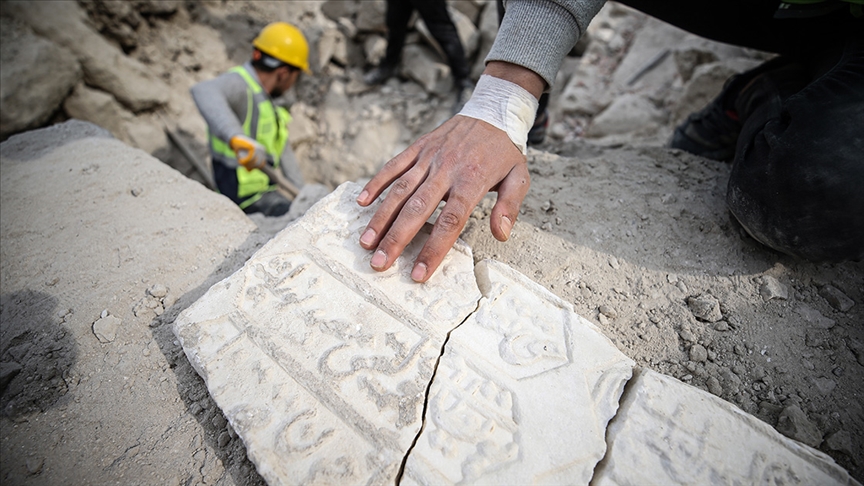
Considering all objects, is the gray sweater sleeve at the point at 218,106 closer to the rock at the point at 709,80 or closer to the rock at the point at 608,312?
the rock at the point at 608,312

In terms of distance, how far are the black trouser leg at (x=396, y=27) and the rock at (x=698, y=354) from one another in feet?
10.8

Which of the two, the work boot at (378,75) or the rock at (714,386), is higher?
the rock at (714,386)

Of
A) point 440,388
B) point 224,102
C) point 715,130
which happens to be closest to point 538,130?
point 715,130


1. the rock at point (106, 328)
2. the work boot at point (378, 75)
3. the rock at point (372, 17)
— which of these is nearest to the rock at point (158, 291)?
the rock at point (106, 328)

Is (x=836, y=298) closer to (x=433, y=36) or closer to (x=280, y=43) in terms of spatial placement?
(x=433, y=36)

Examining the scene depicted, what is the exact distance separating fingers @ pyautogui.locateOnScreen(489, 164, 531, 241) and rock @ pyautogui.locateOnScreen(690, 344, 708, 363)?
0.64m

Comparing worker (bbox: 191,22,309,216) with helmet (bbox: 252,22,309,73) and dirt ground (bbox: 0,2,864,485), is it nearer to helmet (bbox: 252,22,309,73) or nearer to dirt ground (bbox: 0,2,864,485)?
helmet (bbox: 252,22,309,73)

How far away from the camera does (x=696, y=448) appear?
0.97 metres

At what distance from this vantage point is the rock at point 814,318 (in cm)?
125

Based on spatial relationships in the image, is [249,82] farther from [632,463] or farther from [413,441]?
[632,463]

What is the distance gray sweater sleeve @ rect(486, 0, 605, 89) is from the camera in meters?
1.42

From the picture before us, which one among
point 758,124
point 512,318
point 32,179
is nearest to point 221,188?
point 32,179

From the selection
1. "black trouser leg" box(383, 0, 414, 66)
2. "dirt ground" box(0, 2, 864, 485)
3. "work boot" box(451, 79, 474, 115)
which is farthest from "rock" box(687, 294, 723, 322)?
"black trouser leg" box(383, 0, 414, 66)

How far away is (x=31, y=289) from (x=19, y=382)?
0.38m
